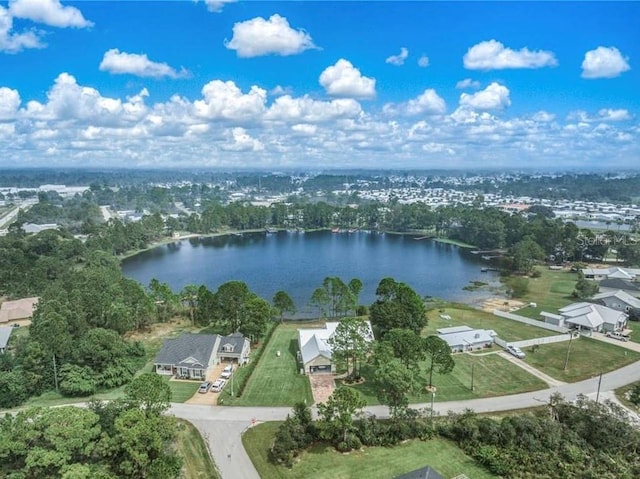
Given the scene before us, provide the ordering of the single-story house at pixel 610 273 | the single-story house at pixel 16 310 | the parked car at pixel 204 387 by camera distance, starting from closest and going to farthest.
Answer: the parked car at pixel 204 387, the single-story house at pixel 16 310, the single-story house at pixel 610 273

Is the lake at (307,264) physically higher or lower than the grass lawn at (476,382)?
lower

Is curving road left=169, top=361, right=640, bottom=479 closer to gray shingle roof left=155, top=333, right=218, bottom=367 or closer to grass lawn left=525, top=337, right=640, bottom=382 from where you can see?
grass lawn left=525, top=337, right=640, bottom=382

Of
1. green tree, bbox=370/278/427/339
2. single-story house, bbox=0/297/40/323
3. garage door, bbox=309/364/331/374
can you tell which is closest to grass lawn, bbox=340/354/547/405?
garage door, bbox=309/364/331/374

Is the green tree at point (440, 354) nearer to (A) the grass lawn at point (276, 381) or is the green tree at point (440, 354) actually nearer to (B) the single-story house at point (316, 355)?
(B) the single-story house at point (316, 355)

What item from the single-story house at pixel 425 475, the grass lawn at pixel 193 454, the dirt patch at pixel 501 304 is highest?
the single-story house at pixel 425 475

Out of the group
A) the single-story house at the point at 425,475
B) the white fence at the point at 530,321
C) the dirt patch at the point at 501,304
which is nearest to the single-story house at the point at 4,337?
the single-story house at the point at 425,475

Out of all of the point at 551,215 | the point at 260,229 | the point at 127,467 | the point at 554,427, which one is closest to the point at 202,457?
the point at 127,467
